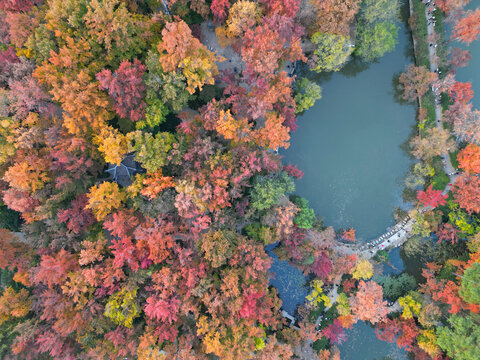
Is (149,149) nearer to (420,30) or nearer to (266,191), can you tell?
(266,191)

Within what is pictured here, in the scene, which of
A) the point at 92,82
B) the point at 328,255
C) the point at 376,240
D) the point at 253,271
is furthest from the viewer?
the point at 376,240

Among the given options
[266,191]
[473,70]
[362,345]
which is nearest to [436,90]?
[473,70]

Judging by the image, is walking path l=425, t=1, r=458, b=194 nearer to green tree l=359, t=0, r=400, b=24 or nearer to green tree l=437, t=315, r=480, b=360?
green tree l=359, t=0, r=400, b=24

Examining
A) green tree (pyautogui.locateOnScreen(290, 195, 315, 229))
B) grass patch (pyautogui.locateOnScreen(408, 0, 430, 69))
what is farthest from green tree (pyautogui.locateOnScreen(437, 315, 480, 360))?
grass patch (pyautogui.locateOnScreen(408, 0, 430, 69))

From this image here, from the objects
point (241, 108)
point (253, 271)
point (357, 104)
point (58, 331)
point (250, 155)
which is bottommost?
point (58, 331)

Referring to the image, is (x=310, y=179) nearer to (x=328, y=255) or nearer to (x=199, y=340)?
(x=328, y=255)

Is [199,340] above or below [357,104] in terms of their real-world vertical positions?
below

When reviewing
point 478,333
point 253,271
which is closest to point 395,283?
point 478,333
